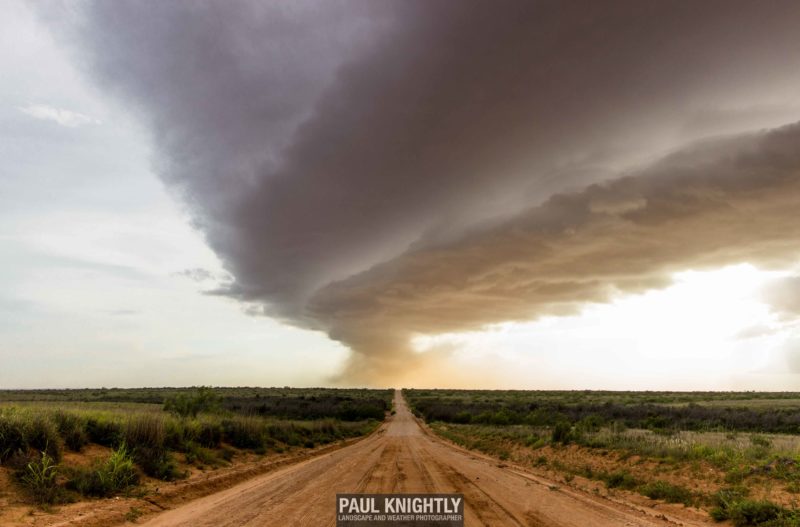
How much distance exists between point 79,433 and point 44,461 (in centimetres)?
341

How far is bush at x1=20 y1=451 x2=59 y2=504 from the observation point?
1218 centimetres

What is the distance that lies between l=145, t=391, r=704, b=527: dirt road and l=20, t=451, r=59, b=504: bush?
8.90 ft

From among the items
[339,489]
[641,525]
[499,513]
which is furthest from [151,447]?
[641,525]

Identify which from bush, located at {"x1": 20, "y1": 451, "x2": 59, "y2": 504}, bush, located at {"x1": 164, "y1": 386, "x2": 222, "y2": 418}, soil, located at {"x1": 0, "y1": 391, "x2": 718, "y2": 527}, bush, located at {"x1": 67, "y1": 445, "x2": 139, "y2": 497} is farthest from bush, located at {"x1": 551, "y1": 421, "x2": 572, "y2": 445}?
bush, located at {"x1": 20, "y1": 451, "x2": 59, "y2": 504}

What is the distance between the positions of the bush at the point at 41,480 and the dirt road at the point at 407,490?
2714 mm

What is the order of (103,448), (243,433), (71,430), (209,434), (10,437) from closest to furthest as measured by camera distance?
(10,437)
(71,430)
(103,448)
(209,434)
(243,433)

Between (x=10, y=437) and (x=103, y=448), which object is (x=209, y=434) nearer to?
(x=103, y=448)

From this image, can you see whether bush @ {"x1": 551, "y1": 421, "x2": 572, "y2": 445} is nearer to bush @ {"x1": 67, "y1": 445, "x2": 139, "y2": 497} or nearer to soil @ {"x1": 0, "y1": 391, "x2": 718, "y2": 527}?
soil @ {"x1": 0, "y1": 391, "x2": 718, "y2": 527}

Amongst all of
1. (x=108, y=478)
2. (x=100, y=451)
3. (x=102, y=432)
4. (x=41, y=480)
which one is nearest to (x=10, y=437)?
(x=41, y=480)

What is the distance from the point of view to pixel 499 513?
11992mm

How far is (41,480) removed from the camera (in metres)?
12.7

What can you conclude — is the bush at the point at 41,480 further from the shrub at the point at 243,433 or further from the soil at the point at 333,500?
the shrub at the point at 243,433

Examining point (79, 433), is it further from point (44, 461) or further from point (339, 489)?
Result: point (339, 489)

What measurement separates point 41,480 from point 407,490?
9.04 metres
